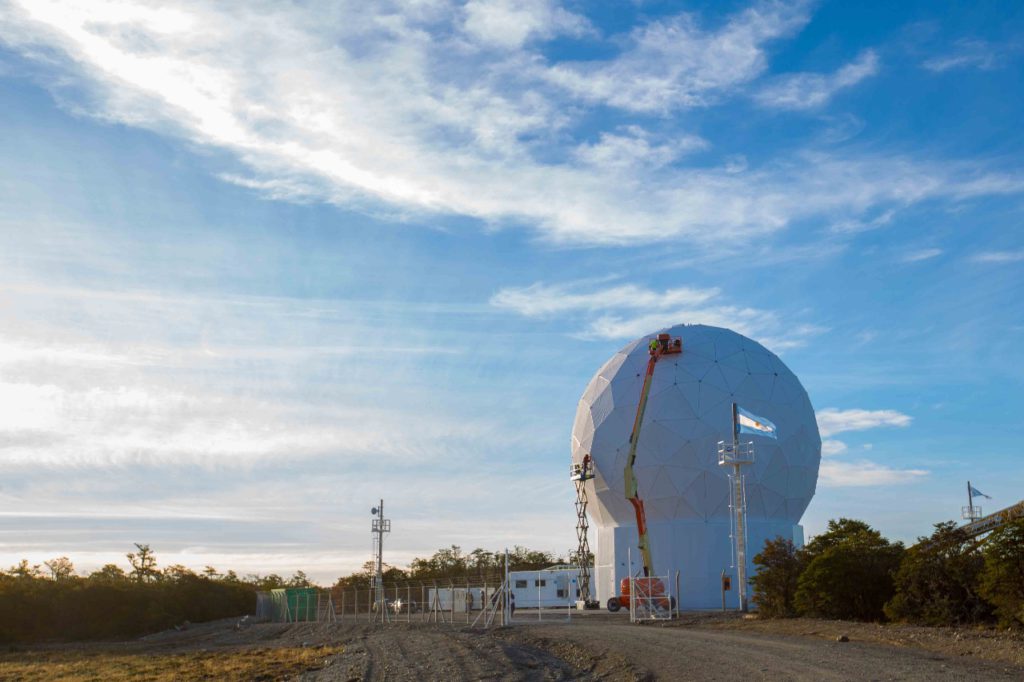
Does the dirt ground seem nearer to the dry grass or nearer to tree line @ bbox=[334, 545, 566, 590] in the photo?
the dry grass

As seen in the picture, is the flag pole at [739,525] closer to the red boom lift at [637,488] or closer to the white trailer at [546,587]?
the red boom lift at [637,488]

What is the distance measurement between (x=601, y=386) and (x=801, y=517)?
12054 millimetres

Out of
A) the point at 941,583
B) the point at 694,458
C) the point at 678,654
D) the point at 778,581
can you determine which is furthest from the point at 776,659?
the point at 694,458

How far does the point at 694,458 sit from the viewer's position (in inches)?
1620

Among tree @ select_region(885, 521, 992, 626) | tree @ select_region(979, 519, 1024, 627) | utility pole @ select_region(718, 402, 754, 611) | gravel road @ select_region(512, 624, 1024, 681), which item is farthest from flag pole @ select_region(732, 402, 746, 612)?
tree @ select_region(979, 519, 1024, 627)

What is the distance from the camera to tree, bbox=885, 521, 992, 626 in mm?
21094

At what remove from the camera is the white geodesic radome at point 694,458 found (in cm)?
4125

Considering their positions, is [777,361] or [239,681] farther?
[777,361]

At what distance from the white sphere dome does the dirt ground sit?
13.0 m

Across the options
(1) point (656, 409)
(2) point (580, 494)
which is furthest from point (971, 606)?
(2) point (580, 494)

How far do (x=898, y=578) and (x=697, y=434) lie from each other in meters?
17.9

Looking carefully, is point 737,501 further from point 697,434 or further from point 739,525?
point 697,434

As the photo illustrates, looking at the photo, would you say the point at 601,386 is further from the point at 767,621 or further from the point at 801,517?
the point at 767,621

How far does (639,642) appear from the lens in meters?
20.4
